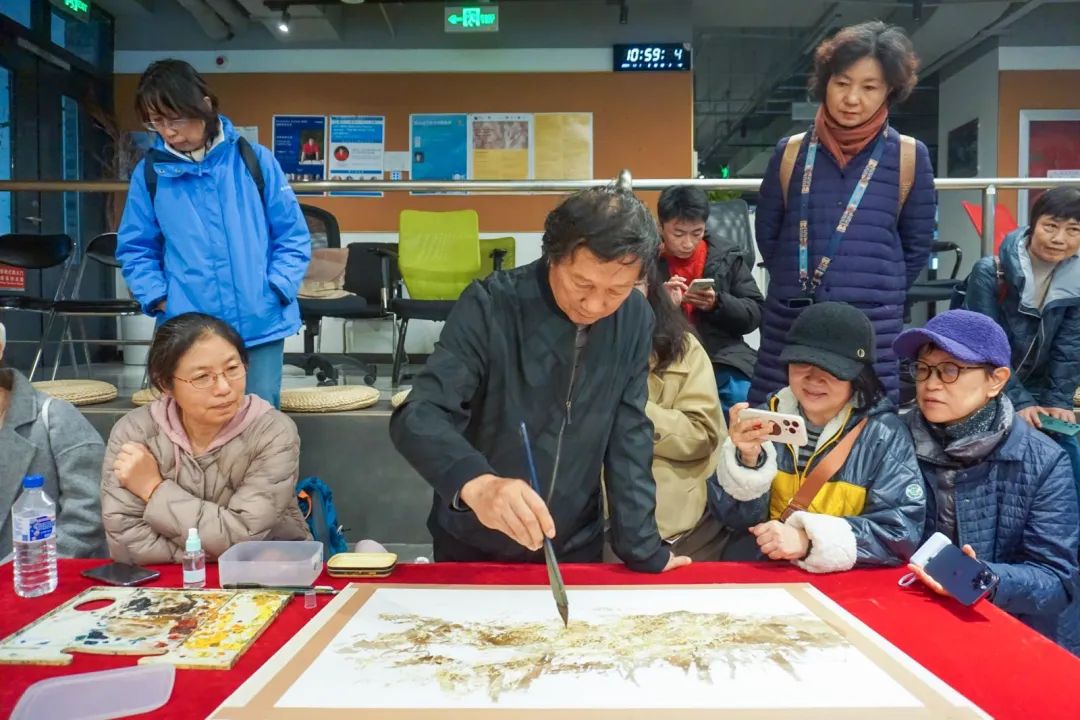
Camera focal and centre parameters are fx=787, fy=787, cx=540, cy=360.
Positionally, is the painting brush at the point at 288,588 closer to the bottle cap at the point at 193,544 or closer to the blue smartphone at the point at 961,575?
the bottle cap at the point at 193,544

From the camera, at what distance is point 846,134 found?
5.90ft

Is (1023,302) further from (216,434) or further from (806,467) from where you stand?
(216,434)

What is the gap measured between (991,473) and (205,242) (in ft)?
6.02

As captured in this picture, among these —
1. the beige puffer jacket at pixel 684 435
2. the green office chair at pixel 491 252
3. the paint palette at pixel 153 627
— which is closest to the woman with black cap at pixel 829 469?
the beige puffer jacket at pixel 684 435

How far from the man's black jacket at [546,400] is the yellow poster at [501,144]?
4980 mm

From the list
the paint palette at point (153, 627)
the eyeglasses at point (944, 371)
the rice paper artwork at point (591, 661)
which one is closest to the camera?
the rice paper artwork at point (591, 661)

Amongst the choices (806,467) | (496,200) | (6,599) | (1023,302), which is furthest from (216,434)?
(496,200)

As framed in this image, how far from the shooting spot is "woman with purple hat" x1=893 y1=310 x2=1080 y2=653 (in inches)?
50.6

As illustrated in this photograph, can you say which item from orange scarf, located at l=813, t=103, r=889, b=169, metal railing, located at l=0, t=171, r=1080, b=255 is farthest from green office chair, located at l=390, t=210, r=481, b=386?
orange scarf, located at l=813, t=103, r=889, b=169

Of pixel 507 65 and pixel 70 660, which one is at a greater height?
pixel 507 65

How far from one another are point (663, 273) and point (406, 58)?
4.36m

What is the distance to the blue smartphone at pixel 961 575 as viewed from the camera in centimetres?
98

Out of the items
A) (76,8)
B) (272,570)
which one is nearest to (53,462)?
(272,570)

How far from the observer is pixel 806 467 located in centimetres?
137
